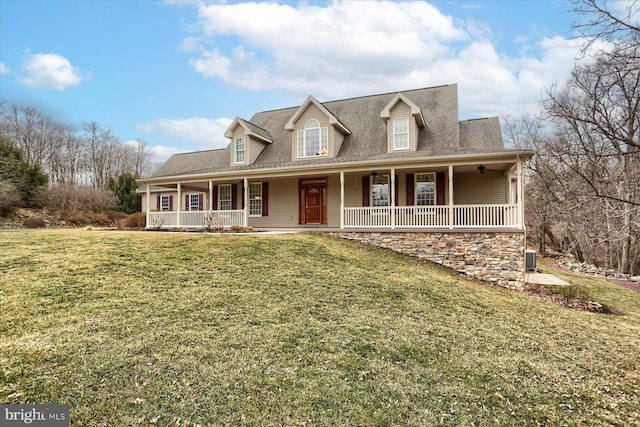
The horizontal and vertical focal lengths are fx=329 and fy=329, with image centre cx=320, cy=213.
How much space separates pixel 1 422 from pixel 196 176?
13.6 metres

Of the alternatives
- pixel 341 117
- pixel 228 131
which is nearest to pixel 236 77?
pixel 228 131

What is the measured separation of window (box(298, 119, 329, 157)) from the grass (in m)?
8.59

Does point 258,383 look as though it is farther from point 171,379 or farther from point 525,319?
point 525,319

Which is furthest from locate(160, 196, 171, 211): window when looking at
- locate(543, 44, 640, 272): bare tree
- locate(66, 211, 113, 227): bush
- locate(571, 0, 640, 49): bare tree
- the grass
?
locate(571, 0, 640, 49): bare tree

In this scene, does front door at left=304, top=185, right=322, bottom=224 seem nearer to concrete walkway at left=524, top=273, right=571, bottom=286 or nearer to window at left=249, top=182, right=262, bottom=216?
window at left=249, top=182, right=262, bottom=216

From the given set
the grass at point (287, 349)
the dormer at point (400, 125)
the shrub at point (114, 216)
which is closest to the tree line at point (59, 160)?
the shrub at point (114, 216)

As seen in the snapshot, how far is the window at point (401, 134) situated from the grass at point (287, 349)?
7655 mm

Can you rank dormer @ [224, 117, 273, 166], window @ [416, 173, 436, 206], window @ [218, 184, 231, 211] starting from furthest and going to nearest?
window @ [218, 184, 231, 211]
dormer @ [224, 117, 273, 166]
window @ [416, 173, 436, 206]

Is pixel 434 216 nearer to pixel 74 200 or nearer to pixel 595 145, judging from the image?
pixel 595 145

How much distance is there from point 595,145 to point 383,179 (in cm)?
1053

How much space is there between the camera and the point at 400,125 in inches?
561

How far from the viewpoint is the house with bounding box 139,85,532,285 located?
11500 millimetres

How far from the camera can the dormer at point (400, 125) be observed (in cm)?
1407

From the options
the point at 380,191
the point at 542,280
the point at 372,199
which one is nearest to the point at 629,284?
the point at 542,280
